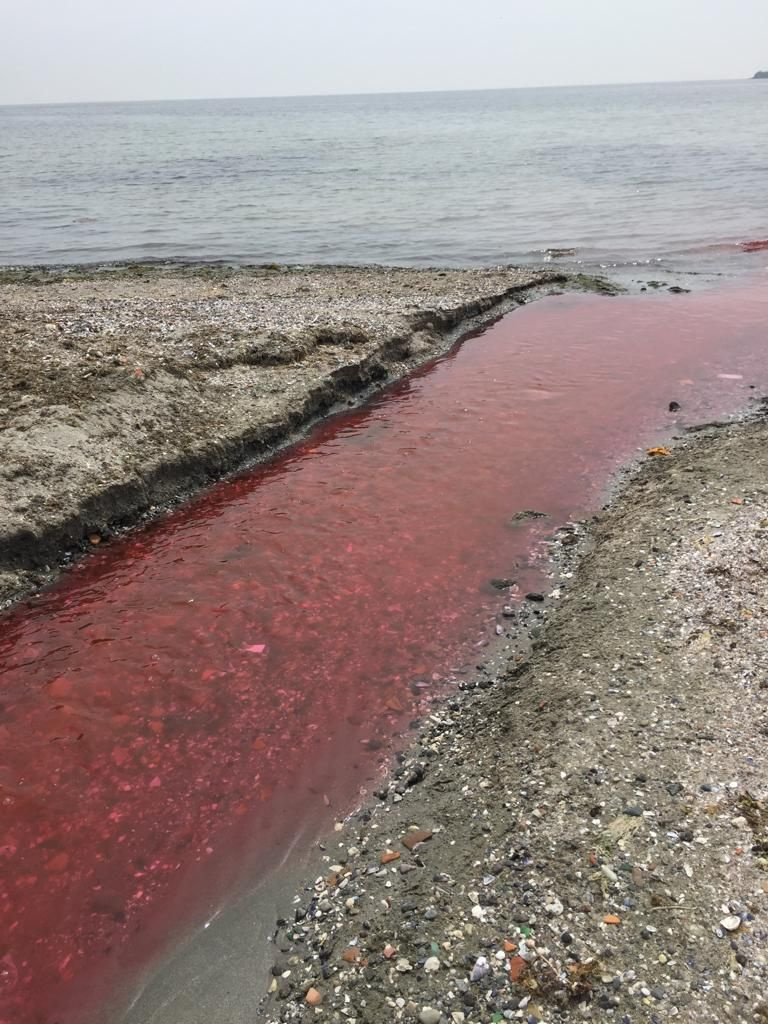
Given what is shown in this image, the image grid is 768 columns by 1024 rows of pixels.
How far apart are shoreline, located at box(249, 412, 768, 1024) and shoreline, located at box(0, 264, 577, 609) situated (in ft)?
17.9

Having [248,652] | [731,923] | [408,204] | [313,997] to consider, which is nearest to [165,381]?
[248,652]

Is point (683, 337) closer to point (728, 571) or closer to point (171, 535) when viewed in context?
point (728, 571)

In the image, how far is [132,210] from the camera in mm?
36219

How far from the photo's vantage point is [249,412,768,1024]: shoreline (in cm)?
408

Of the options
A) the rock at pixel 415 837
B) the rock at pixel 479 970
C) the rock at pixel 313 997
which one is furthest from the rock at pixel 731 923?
the rock at pixel 313 997

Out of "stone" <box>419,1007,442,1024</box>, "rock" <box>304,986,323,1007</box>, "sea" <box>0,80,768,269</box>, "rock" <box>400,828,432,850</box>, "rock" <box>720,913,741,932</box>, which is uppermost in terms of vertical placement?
"sea" <box>0,80,768,269</box>

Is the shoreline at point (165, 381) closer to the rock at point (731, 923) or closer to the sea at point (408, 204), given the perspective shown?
the rock at point (731, 923)

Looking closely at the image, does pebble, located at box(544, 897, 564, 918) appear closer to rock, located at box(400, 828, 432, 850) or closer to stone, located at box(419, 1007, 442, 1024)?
stone, located at box(419, 1007, 442, 1024)

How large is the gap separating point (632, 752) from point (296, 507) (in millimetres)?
6053

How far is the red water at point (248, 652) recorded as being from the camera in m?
5.34

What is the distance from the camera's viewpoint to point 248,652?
7.58m

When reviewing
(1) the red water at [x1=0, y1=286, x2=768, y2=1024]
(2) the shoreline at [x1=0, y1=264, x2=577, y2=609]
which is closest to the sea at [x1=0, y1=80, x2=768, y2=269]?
(2) the shoreline at [x1=0, y1=264, x2=577, y2=609]

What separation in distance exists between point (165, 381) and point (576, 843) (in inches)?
373

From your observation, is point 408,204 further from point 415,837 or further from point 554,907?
point 554,907
